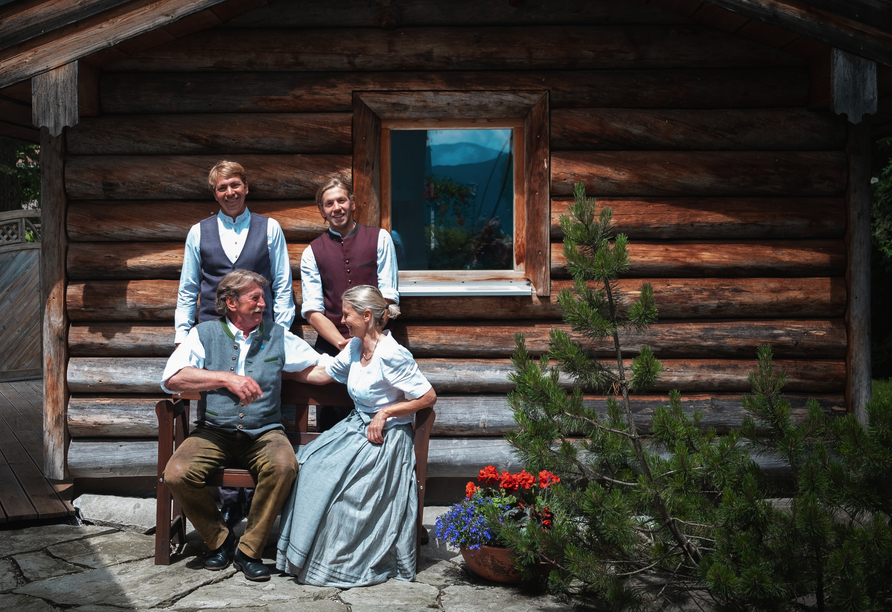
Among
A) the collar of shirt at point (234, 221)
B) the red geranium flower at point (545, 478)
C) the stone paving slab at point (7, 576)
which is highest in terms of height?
the collar of shirt at point (234, 221)

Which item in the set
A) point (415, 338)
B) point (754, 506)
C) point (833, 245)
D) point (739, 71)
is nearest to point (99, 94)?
point (415, 338)

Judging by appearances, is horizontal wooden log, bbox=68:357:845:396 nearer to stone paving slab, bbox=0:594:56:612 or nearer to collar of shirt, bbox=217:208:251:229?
collar of shirt, bbox=217:208:251:229

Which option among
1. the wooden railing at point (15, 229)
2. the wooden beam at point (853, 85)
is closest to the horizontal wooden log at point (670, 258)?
the wooden beam at point (853, 85)

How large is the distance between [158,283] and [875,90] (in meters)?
4.28

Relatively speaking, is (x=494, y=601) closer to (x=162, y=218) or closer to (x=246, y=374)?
(x=246, y=374)

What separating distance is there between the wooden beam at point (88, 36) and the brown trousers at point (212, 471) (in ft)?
7.26

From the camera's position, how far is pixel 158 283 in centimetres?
445

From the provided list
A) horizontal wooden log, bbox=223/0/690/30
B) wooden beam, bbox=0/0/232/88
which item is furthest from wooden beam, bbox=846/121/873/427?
wooden beam, bbox=0/0/232/88

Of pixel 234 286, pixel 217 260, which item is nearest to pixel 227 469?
pixel 234 286

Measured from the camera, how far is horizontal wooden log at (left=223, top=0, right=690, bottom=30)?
4.32 m

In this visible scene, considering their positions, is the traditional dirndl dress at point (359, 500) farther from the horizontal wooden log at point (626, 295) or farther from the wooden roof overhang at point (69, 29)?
the wooden roof overhang at point (69, 29)

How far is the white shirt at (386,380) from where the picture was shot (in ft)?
11.0

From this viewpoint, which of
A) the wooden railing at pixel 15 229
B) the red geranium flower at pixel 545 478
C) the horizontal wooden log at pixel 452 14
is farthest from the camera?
the wooden railing at pixel 15 229

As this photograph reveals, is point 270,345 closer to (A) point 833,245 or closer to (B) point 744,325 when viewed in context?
(B) point 744,325
